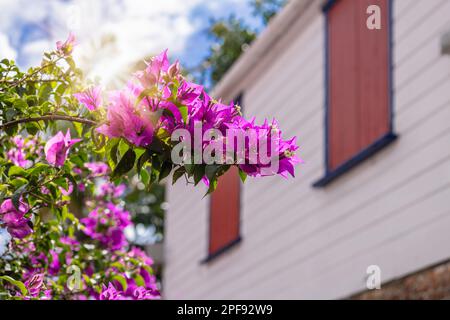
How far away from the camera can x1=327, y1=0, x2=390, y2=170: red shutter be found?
7387mm

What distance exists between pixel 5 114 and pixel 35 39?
7.89ft

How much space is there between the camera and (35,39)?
5590mm

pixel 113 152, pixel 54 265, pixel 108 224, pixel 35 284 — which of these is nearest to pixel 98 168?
pixel 54 265

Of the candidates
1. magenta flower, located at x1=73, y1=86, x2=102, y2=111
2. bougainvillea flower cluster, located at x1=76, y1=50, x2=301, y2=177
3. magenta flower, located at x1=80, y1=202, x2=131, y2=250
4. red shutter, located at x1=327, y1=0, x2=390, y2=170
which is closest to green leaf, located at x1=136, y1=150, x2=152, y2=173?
bougainvillea flower cluster, located at x1=76, y1=50, x2=301, y2=177

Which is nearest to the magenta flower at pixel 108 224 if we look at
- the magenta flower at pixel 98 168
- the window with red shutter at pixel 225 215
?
the magenta flower at pixel 98 168

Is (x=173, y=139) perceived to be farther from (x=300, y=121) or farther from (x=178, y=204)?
(x=178, y=204)

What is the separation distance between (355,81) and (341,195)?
106cm

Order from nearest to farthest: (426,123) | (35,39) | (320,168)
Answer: (35,39)
(426,123)
(320,168)

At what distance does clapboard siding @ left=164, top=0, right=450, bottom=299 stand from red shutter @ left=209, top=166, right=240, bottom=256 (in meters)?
0.23

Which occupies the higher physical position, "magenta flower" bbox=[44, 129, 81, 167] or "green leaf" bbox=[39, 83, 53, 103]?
"green leaf" bbox=[39, 83, 53, 103]

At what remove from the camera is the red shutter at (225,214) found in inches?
426

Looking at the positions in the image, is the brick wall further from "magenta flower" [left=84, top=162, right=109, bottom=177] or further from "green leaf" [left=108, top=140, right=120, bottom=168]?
"green leaf" [left=108, top=140, right=120, bottom=168]
